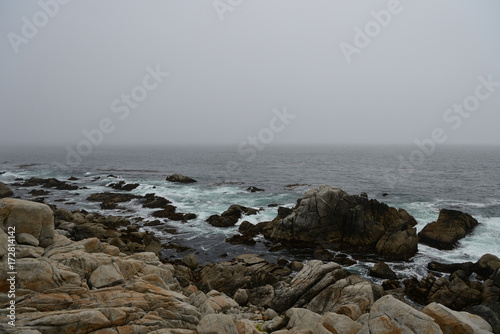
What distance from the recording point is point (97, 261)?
491 inches

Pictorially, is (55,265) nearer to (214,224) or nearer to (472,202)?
(214,224)

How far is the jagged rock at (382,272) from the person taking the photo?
2119 cm

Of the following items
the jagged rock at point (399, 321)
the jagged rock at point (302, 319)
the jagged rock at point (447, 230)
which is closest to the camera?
the jagged rock at point (399, 321)

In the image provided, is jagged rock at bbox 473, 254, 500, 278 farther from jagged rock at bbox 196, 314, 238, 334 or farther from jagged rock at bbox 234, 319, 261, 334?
jagged rock at bbox 196, 314, 238, 334

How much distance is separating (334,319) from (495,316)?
1062cm

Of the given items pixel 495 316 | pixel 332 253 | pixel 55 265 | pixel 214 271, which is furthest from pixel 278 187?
pixel 55 265

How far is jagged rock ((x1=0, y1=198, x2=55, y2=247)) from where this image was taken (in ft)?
42.7

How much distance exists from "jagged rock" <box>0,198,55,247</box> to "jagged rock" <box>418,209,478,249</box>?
109ft

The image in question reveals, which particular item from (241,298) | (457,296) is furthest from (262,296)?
(457,296)

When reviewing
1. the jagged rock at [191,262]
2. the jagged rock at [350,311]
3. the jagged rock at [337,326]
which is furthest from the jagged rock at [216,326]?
the jagged rock at [191,262]

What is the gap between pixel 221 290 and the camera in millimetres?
18562

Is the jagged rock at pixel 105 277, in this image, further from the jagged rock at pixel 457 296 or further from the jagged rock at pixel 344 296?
the jagged rock at pixel 457 296

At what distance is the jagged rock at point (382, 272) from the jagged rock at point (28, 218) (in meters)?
23.0

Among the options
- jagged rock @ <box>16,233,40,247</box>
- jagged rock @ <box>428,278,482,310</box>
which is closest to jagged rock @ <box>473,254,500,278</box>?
jagged rock @ <box>428,278,482,310</box>
